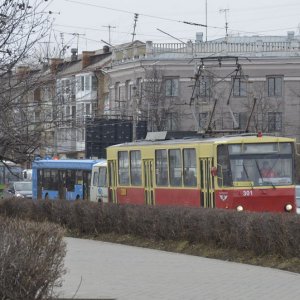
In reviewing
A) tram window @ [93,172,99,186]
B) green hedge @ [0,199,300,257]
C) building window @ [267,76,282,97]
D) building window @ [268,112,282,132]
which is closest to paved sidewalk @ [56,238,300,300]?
green hedge @ [0,199,300,257]

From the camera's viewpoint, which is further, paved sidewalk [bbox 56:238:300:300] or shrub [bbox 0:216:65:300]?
paved sidewalk [bbox 56:238:300:300]

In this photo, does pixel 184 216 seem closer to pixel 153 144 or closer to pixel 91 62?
pixel 153 144

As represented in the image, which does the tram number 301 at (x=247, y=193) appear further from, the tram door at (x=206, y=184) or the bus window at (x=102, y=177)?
the bus window at (x=102, y=177)

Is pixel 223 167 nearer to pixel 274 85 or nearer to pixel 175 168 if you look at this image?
pixel 175 168

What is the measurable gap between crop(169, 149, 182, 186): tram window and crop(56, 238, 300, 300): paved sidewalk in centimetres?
712

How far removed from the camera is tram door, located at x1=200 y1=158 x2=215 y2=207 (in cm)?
2308

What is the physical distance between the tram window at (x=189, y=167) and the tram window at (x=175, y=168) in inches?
10.3

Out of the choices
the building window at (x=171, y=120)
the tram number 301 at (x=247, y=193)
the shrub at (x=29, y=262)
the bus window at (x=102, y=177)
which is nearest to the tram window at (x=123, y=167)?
the tram number 301 at (x=247, y=193)

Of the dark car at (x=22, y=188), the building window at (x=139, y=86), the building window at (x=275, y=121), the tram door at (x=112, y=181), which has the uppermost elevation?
the building window at (x=139, y=86)

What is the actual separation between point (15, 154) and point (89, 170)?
943 inches

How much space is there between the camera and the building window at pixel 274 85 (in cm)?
6060

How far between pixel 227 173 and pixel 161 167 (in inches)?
131

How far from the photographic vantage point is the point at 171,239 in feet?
62.8

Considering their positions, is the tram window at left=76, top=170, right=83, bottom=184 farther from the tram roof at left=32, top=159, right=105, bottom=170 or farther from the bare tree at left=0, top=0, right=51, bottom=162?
the bare tree at left=0, top=0, right=51, bottom=162
